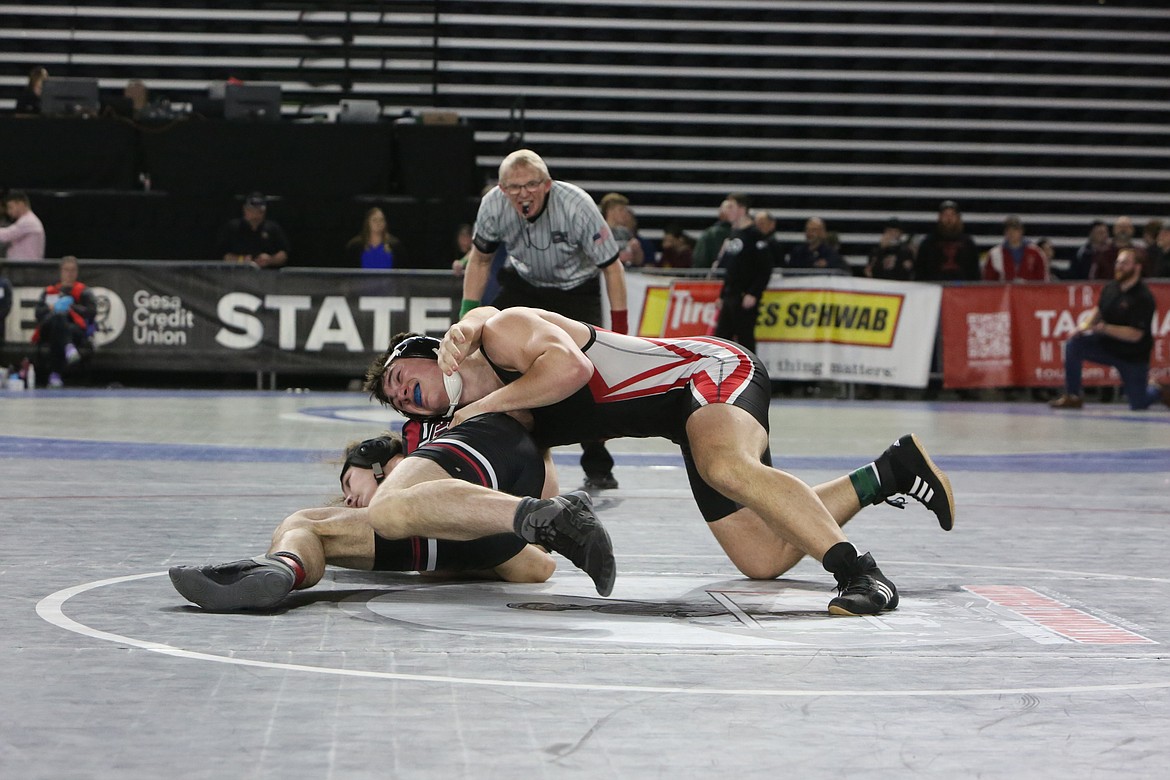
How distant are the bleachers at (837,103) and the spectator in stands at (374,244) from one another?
388cm

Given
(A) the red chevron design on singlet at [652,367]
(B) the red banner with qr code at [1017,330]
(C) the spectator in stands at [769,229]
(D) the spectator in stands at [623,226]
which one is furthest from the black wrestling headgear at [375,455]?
(B) the red banner with qr code at [1017,330]

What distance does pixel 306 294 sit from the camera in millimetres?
13078

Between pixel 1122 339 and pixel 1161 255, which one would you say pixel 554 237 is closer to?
pixel 1122 339

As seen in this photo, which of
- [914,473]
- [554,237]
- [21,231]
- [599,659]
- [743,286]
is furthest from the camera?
[743,286]

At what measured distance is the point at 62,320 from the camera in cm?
1255

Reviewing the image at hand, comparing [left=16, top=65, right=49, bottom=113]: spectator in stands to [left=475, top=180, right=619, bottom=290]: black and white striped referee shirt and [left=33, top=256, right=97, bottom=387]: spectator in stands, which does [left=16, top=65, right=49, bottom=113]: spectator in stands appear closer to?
[left=33, top=256, right=97, bottom=387]: spectator in stands

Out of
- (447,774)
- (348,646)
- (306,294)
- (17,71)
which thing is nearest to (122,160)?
(306,294)

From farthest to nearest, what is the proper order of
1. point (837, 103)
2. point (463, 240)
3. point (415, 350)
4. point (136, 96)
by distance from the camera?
point (837, 103)
point (136, 96)
point (463, 240)
point (415, 350)

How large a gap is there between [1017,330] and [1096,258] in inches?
53.3

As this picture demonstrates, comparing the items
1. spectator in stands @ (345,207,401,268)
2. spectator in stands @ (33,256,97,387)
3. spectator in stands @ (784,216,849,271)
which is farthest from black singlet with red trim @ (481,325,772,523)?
spectator in stands @ (784,216,849,271)

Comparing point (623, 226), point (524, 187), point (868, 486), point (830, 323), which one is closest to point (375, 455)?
point (868, 486)

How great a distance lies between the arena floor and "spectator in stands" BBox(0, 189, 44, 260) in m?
7.18

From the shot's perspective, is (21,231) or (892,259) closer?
(21,231)

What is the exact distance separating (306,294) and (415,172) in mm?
1482
